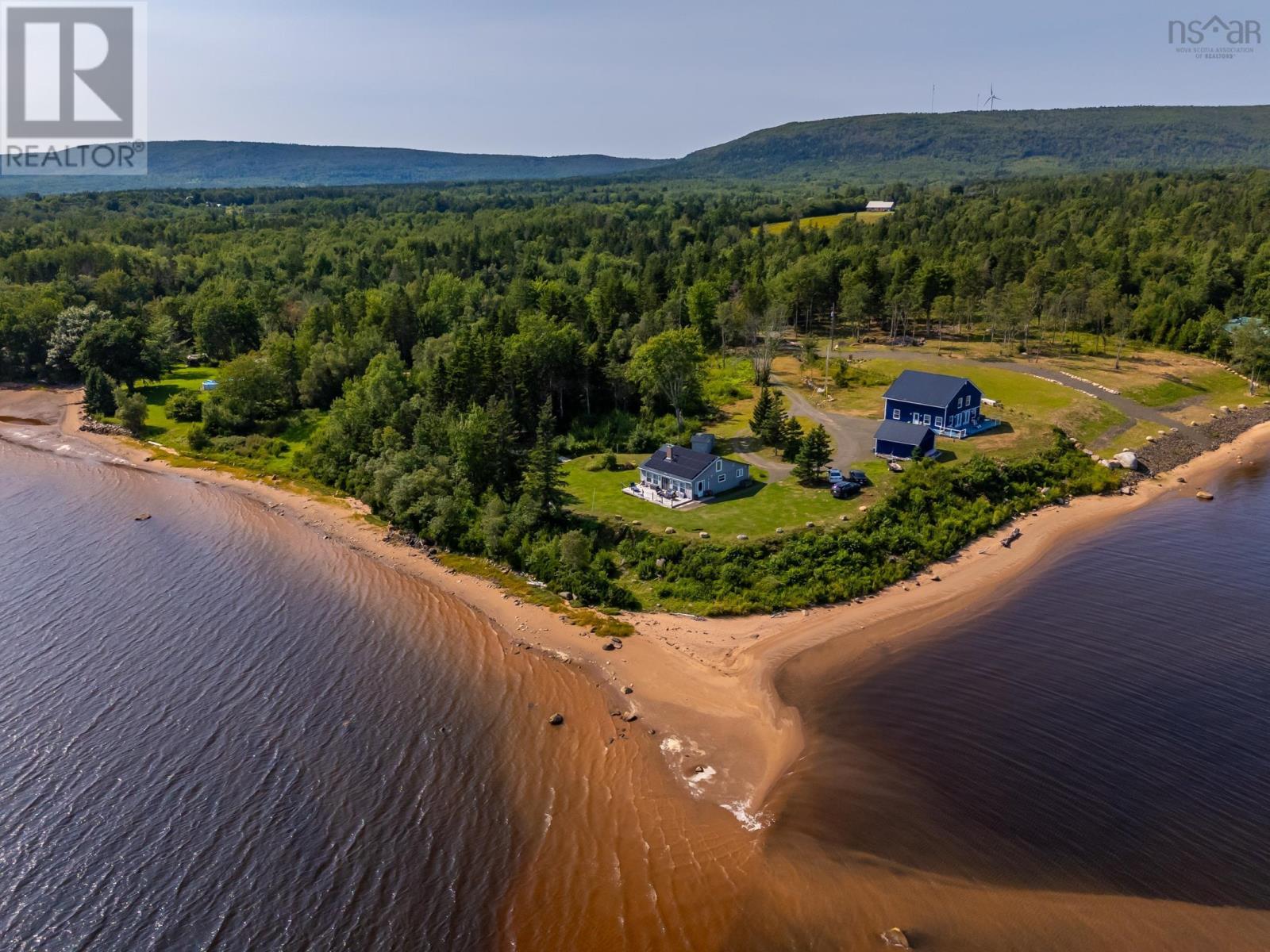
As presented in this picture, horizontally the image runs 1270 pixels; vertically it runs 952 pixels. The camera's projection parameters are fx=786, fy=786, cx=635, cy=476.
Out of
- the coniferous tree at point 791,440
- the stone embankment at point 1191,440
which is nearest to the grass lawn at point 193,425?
the coniferous tree at point 791,440

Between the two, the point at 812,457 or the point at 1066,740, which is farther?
the point at 812,457

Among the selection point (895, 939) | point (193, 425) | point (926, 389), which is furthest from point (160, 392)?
point (895, 939)

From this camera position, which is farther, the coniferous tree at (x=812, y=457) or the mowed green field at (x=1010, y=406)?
the mowed green field at (x=1010, y=406)

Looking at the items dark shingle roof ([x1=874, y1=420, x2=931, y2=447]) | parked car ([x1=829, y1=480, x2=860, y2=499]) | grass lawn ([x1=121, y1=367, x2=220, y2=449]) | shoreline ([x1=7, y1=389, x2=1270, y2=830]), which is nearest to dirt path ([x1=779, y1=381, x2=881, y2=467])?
dark shingle roof ([x1=874, y1=420, x2=931, y2=447])

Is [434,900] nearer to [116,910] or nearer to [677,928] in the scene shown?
[677,928]

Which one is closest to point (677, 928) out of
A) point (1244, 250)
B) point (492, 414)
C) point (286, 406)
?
point (492, 414)

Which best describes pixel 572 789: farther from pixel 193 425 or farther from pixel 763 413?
pixel 193 425

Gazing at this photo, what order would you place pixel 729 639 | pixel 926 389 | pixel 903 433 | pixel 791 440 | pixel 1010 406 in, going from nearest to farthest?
pixel 729 639 < pixel 903 433 < pixel 791 440 < pixel 926 389 < pixel 1010 406

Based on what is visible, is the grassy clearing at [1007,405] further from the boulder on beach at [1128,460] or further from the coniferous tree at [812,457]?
the coniferous tree at [812,457]
